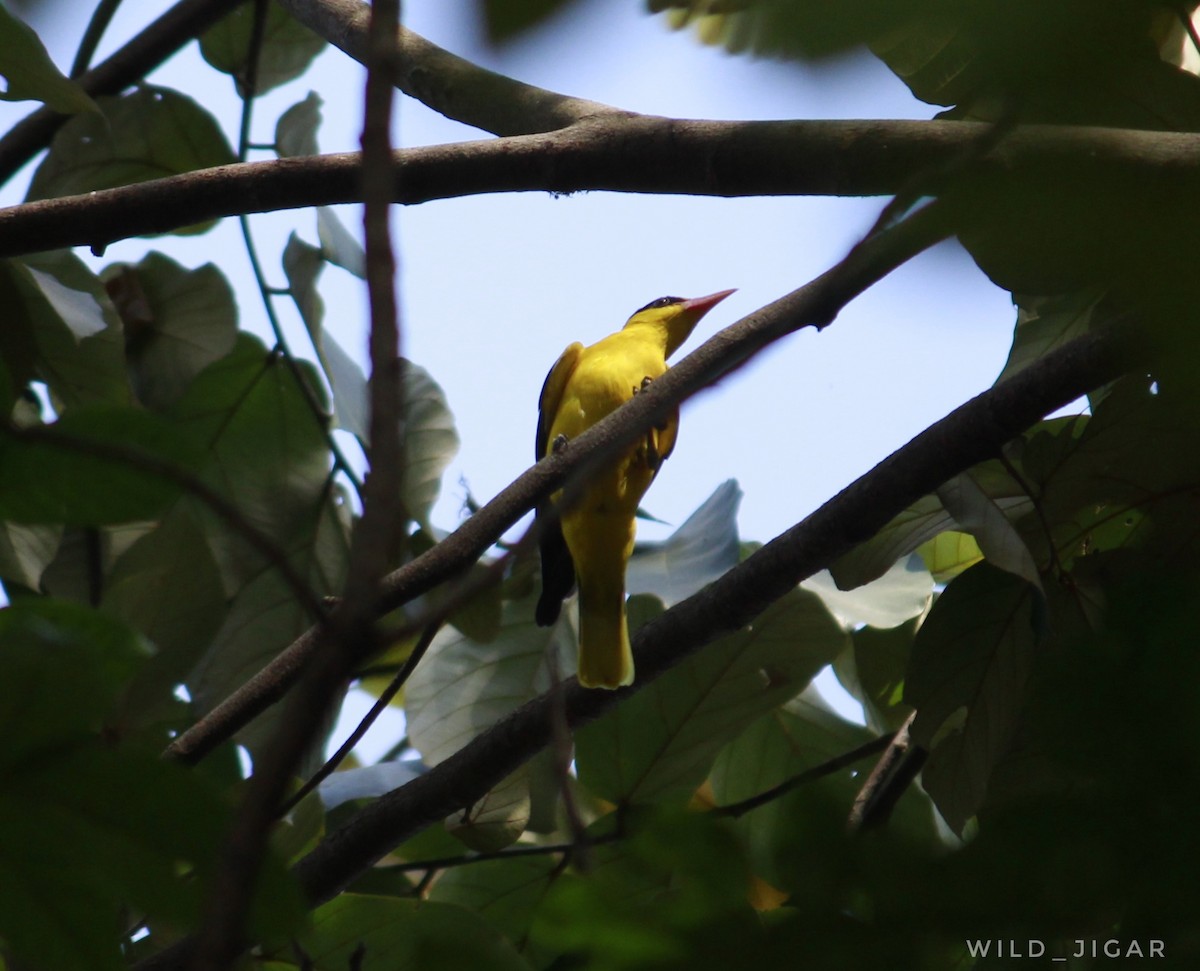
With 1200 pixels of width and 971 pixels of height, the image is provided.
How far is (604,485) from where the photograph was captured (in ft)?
9.45

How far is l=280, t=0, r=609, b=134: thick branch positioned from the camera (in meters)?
1.67

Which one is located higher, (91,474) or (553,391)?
(553,391)

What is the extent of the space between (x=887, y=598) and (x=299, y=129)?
5.40 ft

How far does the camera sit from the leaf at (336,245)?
2670 mm

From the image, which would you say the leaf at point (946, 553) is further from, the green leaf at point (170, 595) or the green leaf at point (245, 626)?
the green leaf at point (170, 595)

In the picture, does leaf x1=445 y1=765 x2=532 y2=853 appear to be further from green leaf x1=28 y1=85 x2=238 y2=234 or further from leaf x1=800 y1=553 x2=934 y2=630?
green leaf x1=28 y1=85 x2=238 y2=234

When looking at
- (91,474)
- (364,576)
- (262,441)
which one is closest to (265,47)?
(262,441)

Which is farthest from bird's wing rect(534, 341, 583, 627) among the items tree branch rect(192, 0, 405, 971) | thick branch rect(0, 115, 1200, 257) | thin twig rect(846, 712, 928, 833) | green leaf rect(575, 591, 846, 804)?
tree branch rect(192, 0, 405, 971)

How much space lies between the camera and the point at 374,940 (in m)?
1.83

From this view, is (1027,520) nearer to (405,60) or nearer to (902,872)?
(405,60)

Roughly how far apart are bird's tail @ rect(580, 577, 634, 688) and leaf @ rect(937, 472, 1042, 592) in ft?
1.69

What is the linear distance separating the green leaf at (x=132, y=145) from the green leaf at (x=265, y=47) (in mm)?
173

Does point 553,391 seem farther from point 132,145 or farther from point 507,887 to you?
point 507,887

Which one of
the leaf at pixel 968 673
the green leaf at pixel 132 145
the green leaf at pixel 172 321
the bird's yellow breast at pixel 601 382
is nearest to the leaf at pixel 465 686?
the leaf at pixel 968 673
